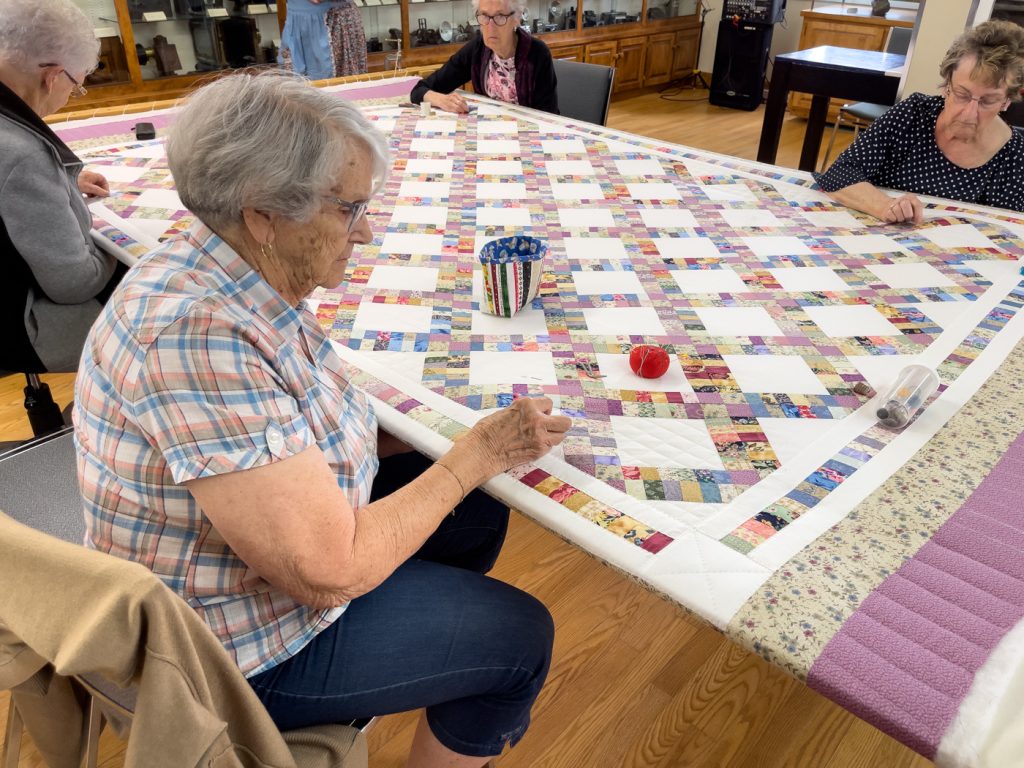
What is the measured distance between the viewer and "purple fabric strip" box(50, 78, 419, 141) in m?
2.37

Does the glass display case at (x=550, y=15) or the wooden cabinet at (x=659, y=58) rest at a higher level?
the glass display case at (x=550, y=15)

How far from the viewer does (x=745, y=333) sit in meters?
1.35

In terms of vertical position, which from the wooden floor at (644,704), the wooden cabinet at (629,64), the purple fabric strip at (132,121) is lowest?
the wooden floor at (644,704)

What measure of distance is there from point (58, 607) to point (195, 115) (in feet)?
1.93

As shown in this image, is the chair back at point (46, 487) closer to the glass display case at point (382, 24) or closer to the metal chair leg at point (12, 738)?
the metal chair leg at point (12, 738)

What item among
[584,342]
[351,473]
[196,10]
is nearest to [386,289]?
[584,342]

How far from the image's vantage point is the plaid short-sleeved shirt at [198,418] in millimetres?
810

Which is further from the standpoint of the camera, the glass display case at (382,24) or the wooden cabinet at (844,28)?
the wooden cabinet at (844,28)

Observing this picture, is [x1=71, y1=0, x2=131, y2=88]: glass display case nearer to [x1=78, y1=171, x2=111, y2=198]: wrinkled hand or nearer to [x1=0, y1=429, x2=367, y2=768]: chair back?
[x1=78, y1=171, x2=111, y2=198]: wrinkled hand

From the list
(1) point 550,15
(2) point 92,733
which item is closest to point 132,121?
(2) point 92,733

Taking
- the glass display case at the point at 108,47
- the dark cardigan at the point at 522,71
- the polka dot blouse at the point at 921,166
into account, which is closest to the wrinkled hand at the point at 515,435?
the polka dot blouse at the point at 921,166

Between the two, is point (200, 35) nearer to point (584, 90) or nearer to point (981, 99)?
point (584, 90)

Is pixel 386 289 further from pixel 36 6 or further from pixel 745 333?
pixel 36 6

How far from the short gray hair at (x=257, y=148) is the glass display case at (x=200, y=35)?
3.66 metres
